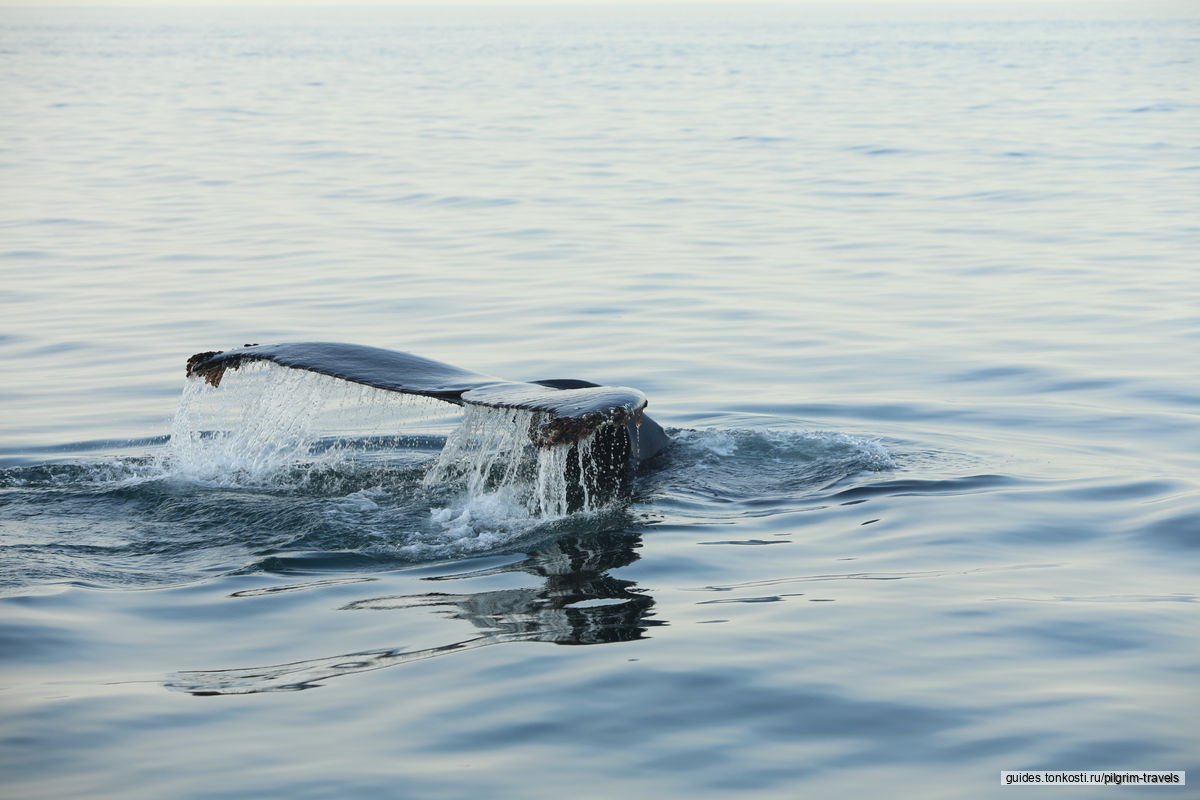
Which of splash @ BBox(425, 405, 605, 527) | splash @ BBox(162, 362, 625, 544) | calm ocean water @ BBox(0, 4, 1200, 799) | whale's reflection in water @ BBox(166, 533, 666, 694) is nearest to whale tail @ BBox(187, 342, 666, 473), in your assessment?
splash @ BBox(162, 362, 625, 544)

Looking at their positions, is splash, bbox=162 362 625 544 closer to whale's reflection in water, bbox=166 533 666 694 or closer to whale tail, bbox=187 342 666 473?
whale tail, bbox=187 342 666 473

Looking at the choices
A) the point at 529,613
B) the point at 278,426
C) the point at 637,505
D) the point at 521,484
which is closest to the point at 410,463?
the point at 278,426

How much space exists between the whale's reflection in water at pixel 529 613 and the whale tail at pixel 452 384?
2.21ft

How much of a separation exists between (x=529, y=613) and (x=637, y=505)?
181cm

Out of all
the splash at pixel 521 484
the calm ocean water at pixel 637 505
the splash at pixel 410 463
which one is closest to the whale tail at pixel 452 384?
the splash at pixel 410 463

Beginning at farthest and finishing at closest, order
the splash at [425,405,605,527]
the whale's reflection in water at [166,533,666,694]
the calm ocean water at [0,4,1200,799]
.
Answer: the splash at [425,405,605,527] → the whale's reflection in water at [166,533,666,694] → the calm ocean water at [0,4,1200,799]

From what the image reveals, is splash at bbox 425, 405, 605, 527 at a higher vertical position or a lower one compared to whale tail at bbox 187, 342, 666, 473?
lower

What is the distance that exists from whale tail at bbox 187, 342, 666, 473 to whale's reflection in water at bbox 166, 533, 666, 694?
2.21 feet

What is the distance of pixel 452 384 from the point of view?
21.8 ft

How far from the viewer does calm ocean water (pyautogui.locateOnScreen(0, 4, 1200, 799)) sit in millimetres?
5223

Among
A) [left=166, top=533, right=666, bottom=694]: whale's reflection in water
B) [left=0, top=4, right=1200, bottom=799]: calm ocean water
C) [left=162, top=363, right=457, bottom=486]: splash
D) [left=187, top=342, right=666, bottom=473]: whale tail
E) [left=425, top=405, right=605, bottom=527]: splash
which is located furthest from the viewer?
[left=162, top=363, right=457, bottom=486]: splash

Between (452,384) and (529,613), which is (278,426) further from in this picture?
(529,613)

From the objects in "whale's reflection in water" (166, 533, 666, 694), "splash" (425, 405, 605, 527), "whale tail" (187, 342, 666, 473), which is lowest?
"whale's reflection in water" (166, 533, 666, 694)

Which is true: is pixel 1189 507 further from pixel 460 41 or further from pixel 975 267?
pixel 460 41
